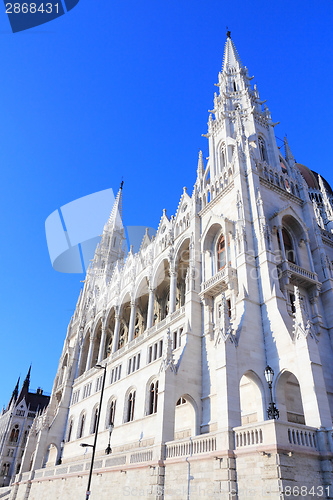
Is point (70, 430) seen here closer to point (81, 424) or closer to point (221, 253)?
point (81, 424)

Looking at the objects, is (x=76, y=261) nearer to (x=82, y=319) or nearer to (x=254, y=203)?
(x=82, y=319)

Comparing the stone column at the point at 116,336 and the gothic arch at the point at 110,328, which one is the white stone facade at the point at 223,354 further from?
the gothic arch at the point at 110,328

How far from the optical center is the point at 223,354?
21094mm

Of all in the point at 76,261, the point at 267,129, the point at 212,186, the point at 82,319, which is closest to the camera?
the point at 212,186

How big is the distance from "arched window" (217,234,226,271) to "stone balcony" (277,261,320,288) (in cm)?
517

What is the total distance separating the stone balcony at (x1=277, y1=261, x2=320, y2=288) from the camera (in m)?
26.1

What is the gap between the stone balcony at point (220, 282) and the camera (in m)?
26.4

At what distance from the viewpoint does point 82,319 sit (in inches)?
2185

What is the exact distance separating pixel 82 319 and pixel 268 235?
121ft

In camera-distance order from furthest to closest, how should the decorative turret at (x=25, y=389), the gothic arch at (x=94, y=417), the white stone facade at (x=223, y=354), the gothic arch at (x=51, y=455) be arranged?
the decorative turret at (x=25, y=389)
the gothic arch at (x=51, y=455)
the gothic arch at (x=94, y=417)
the white stone facade at (x=223, y=354)

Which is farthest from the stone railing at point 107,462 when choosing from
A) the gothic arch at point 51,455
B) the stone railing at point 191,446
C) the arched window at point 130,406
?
the gothic arch at point 51,455

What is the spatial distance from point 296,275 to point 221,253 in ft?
22.0

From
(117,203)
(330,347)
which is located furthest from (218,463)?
(117,203)

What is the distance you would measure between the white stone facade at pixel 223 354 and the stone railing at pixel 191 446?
0.08 metres
